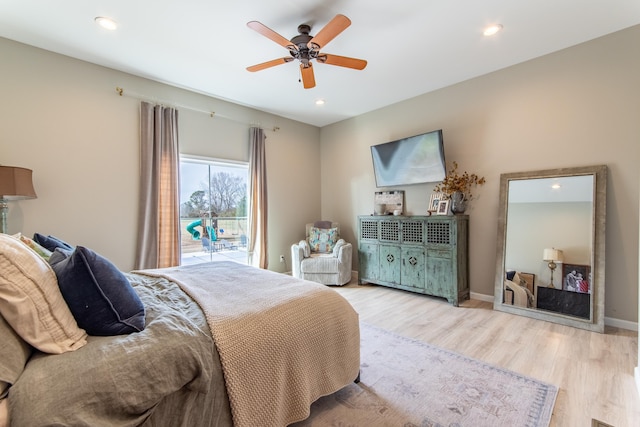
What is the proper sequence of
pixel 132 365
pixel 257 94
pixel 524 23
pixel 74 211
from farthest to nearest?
A: pixel 257 94
pixel 74 211
pixel 524 23
pixel 132 365

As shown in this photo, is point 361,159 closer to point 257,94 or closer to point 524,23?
point 257,94

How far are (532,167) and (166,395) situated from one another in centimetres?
391

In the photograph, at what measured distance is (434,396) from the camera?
1812 mm

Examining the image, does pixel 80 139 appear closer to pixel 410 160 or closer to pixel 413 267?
pixel 410 160

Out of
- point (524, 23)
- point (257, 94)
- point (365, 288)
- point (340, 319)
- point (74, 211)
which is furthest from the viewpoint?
point (365, 288)

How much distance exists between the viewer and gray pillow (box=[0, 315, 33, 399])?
0.92 metres

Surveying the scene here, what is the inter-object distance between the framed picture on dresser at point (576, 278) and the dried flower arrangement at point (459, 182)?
50.0 inches

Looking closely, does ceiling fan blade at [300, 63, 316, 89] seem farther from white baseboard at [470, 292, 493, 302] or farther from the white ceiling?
white baseboard at [470, 292, 493, 302]

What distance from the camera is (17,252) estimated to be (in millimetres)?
1100

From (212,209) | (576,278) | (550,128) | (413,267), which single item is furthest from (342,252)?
(550,128)

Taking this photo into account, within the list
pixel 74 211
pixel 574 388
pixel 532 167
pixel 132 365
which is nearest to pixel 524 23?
pixel 532 167

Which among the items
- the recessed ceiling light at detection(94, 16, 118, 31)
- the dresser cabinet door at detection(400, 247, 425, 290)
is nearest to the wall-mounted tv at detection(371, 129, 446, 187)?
the dresser cabinet door at detection(400, 247, 425, 290)

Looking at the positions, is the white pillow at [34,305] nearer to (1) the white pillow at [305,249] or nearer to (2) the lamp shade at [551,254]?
(1) the white pillow at [305,249]

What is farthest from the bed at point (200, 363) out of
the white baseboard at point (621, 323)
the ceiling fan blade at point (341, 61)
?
the white baseboard at point (621, 323)
